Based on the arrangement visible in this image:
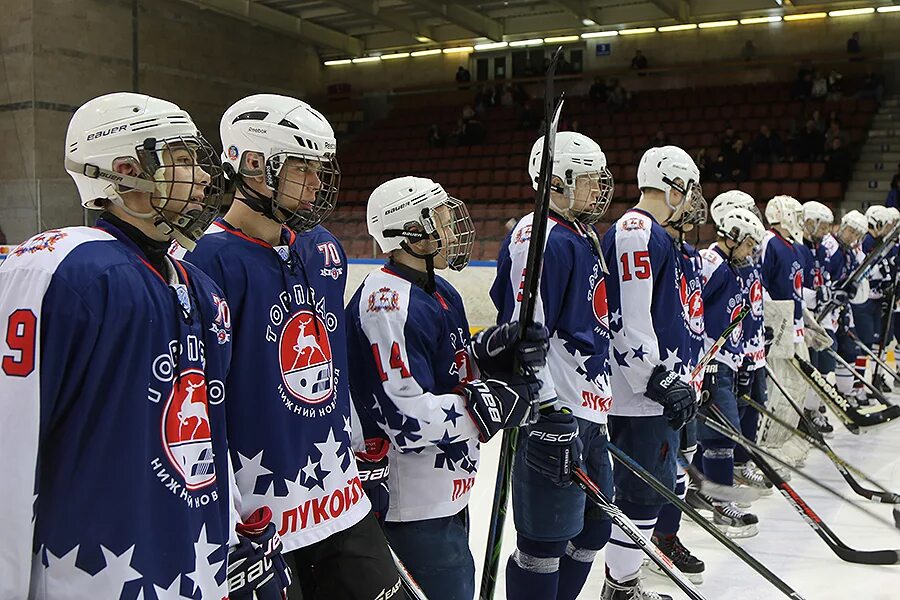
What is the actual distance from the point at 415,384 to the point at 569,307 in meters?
0.70

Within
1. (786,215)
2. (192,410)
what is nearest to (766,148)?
(786,215)

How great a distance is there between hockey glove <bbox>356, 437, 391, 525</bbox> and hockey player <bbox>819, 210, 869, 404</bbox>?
4.59 m

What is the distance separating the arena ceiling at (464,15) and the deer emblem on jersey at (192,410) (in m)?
11.6

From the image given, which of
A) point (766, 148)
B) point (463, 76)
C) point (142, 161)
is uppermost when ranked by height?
point (463, 76)

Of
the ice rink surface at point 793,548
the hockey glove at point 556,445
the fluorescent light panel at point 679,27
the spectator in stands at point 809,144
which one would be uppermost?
the fluorescent light panel at point 679,27

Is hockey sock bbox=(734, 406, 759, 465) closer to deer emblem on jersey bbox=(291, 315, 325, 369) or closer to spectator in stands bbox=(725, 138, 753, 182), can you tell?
deer emblem on jersey bbox=(291, 315, 325, 369)

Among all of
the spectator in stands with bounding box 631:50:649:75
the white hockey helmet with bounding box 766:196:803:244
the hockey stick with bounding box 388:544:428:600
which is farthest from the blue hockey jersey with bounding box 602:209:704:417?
the spectator in stands with bounding box 631:50:649:75

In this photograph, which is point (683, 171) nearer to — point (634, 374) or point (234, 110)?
point (634, 374)

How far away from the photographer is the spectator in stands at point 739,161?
34.3ft

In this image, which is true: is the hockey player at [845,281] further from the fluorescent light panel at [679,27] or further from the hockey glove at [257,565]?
the fluorescent light panel at [679,27]

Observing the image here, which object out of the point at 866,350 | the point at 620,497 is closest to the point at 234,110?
the point at 620,497

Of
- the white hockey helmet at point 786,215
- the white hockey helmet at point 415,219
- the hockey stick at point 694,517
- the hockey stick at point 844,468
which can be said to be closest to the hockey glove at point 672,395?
the hockey stick at point 694,517

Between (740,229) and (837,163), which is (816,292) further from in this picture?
(837,163)

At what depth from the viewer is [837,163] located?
10305mm
